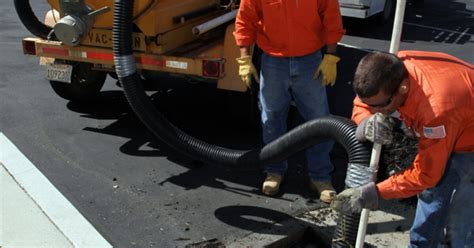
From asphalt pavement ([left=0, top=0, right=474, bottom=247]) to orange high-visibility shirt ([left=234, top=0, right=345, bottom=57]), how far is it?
1.18m

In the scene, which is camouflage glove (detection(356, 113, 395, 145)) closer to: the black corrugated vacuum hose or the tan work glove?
the black corrugated vacuum hose

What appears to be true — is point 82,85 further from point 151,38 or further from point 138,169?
point 138,169

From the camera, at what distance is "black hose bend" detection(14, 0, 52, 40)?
5359mm

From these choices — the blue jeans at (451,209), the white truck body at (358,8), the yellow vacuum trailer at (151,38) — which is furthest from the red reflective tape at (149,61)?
the white truck body at (358,8)

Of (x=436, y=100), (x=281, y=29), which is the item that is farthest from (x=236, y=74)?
(x=436, y=100)

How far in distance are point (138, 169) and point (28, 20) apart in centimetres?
196

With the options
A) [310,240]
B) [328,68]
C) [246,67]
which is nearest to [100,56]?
[246,67]

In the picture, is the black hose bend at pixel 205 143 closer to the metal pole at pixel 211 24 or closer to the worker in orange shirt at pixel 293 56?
the worker in orange shirt at pixel 293 56

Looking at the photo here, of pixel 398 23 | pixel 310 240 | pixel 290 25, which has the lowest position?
pixel 310 240

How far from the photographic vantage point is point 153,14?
4711 millimetres

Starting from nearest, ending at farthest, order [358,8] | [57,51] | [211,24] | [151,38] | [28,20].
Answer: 1. [151,38]
2. [211,24]
3. [57,51]
4. [28,20]
5. [358,8]

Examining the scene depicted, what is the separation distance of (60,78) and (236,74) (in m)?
1.78

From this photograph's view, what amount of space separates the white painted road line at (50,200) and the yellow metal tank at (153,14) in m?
1.36

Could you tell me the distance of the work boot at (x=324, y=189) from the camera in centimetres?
417
